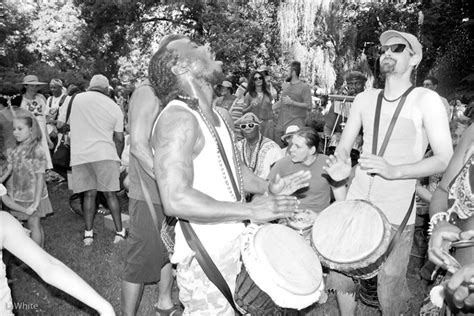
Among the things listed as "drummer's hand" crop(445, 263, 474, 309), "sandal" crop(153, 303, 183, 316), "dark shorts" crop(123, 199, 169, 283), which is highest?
"drummer's hand" crop(445, 263, 474, 309)

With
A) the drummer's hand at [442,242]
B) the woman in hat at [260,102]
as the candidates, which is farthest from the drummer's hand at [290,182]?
the woman in hat at [260,102]

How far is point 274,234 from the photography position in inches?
89.7

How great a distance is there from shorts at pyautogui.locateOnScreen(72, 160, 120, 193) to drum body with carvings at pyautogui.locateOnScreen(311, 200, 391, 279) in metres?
3.37

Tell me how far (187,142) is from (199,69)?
40 centimetres

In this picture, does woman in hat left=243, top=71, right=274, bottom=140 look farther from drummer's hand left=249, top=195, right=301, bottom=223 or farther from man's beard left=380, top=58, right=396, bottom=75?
drummer's hand left=249, top=195, right=301, bottom=223

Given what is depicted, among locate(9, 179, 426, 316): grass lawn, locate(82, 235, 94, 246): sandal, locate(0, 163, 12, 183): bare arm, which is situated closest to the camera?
locate(9, 179, 426, 316): grass lawn

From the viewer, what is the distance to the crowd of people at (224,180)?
199cm

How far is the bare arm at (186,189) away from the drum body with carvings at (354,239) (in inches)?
35.0

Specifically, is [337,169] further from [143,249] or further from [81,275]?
[81,275]

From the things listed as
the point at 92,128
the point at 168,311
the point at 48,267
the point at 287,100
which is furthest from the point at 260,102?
the point at 48,267

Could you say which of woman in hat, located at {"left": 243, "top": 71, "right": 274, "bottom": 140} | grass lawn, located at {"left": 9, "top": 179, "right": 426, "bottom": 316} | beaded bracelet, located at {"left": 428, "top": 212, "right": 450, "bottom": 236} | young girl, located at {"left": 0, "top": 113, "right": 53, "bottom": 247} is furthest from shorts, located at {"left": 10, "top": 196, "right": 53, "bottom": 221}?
woman in hat, located at {"left": 243, "top": 71, "right": 274, "bottom": 140}

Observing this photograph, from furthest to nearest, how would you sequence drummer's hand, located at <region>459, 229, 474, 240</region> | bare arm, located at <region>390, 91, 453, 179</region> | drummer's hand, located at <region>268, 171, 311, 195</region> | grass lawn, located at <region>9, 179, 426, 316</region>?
grass lawn, located at <region>9, 179, 426, 316</region>, bare arm, located at <region>390, 91, 453, 179</region>, drummer's hand, located at <region>268, 171, 311, 195</region>, drummer's hand, located at <region>459, 229, 474, 240</region>

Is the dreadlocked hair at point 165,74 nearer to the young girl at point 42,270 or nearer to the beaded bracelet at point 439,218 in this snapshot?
the young girl at point 42,270

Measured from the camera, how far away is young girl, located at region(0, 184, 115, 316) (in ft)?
5.73
